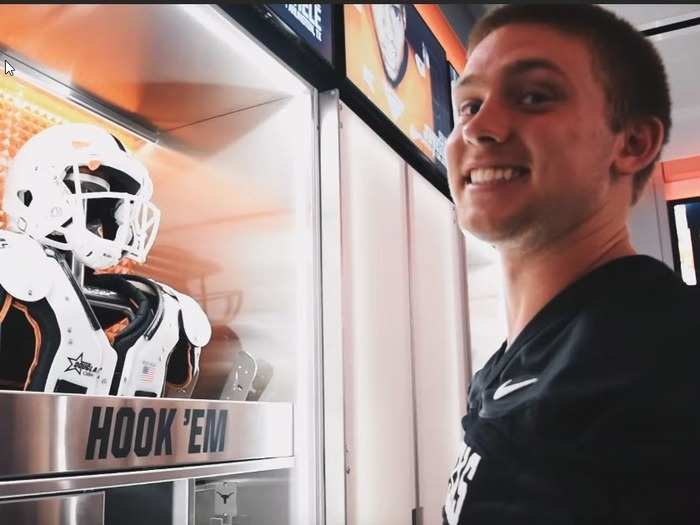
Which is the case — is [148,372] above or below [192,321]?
below

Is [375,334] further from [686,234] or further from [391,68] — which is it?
[686,234]

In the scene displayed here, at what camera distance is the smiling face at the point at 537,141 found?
51cm

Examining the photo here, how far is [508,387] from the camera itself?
0.48 m

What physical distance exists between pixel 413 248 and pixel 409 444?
60cm

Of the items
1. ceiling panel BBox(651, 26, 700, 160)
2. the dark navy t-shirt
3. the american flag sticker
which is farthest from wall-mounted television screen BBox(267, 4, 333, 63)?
ceiling panel BBox(651, 26, 700, 160)

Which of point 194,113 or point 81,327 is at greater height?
point 194,113

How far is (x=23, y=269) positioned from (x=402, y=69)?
147 cm

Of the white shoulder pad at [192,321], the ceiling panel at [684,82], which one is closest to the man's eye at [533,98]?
the white shoulder pad at [192,321]

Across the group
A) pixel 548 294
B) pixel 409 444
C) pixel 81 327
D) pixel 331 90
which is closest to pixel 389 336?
pixel 409 444

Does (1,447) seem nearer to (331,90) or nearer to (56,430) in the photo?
(56,430)

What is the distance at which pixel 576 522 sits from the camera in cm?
39

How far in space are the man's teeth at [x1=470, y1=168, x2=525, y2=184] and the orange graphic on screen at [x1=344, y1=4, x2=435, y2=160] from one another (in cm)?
120

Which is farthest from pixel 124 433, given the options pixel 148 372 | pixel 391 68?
pixel 391 68

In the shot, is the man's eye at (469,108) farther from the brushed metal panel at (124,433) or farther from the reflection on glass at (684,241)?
the reflection on glass at (684,241)
